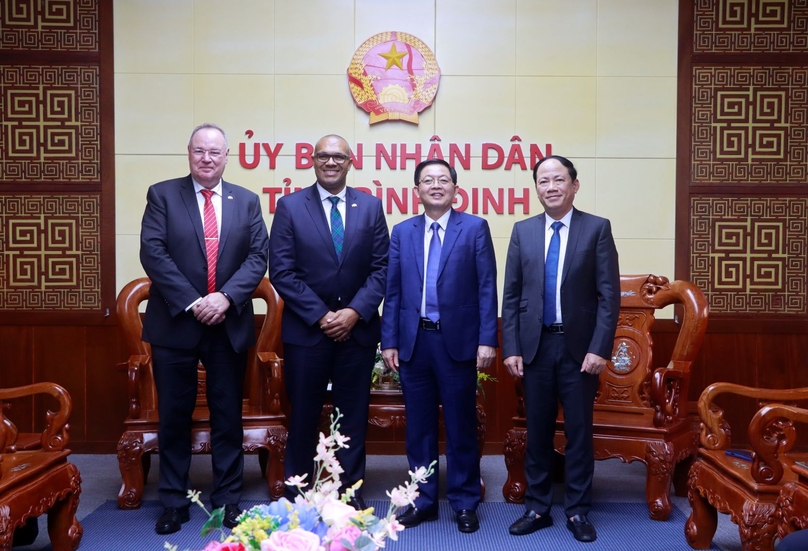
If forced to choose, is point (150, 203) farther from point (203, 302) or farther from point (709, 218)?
point (709, 218)

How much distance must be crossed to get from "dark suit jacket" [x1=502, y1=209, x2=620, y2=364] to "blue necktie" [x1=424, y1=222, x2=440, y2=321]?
30 cm

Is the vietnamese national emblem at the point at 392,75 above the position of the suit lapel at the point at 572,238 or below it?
above

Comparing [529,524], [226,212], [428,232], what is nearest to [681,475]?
[529,524]

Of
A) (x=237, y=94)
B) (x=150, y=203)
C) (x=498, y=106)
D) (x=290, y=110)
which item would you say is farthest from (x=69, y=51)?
(x=498, y=106)

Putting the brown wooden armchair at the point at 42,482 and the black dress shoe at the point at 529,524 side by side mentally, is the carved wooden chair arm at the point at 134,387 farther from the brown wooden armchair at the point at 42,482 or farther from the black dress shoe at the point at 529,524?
the black dress shoe at the point at 529,524

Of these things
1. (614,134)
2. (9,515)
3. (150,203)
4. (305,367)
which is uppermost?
(614,134)

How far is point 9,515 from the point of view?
8.02ft

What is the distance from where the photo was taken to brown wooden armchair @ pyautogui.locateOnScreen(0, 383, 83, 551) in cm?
249

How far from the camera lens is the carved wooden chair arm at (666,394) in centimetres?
338

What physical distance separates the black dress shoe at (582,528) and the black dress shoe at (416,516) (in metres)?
0.58

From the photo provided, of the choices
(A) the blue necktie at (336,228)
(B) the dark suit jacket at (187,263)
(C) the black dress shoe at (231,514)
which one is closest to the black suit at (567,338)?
(A) the blue necktie at (336,228)

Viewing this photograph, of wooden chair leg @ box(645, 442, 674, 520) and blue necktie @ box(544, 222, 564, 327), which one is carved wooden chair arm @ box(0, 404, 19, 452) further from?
wooden chair leg @ box(645, 442, 674, 520)

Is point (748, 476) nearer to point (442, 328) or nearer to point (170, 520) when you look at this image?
point (442, 328)

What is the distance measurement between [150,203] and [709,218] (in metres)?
3.09
